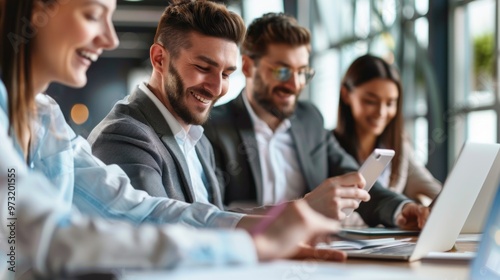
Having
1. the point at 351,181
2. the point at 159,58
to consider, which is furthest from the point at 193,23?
the point at 351,181

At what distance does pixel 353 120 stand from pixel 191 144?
1668 mm

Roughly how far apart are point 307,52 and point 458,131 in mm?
1784

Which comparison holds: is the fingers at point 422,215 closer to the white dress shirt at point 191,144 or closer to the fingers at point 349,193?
the white dress shirt at point 191,144

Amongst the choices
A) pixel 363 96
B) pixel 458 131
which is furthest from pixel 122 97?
pixel 458 131

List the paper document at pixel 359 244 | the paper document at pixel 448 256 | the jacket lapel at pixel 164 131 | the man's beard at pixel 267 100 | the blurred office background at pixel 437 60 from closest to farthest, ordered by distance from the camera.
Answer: the paper document at pixel 448 256 → the paper document at pixel 359 244 → the jacket lapel at pixel 164 131 → the man's beard at pixel 267 100 → the blurred office background at pixel 437 60

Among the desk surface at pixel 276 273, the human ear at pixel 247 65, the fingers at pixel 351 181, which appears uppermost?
the human ear at pixel 247 65

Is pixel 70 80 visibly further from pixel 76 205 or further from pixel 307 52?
pixel 307 52

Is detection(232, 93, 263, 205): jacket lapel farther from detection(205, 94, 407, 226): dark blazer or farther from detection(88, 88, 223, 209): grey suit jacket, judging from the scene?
detection(88, 88, 223, 209): grey suit jacket

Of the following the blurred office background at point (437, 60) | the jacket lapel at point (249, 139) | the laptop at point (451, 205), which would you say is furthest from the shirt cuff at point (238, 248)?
the blurred office background at point (437, 60)

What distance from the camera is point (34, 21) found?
3.60ft

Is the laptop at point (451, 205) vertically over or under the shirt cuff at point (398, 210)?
over

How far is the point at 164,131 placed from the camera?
1916mm

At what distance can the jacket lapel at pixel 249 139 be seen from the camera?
2881 millimetres

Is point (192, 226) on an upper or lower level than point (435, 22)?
lower
